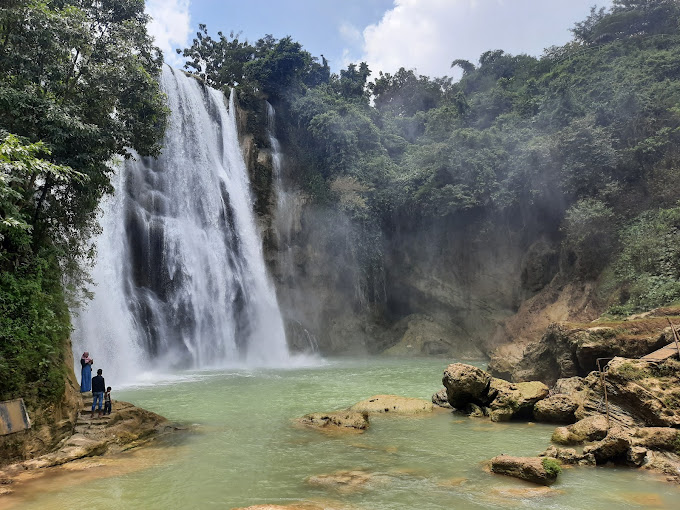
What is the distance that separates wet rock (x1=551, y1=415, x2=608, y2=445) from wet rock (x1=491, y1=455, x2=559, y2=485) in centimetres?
200

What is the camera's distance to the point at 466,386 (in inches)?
452

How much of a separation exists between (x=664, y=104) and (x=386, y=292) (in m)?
17.7

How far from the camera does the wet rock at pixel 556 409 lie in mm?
10426

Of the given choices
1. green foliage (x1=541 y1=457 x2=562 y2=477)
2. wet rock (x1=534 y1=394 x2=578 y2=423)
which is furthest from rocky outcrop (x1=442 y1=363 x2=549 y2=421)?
green foliage (x1=541 y1=457 x2=562 y2=477)

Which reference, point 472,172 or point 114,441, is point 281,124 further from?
point 114,441

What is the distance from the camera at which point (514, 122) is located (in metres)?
28.3

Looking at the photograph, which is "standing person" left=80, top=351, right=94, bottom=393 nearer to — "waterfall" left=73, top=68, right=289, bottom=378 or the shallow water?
the shallow water

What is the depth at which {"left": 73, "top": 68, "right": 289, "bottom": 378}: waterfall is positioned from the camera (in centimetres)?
1945

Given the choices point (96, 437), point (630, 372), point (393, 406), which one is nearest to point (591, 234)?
point (630, 372)

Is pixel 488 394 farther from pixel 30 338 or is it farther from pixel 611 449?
pixel 30 338

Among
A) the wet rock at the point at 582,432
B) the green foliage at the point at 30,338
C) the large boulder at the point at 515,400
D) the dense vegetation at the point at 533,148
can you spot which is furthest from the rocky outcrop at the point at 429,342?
the green foliage at the point at 30,338

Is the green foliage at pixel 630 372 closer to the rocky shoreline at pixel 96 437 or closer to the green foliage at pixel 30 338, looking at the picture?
the rocky shoreline at pixel 96 437

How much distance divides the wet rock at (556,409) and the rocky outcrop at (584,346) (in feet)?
7.93

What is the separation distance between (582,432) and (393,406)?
4.73m
